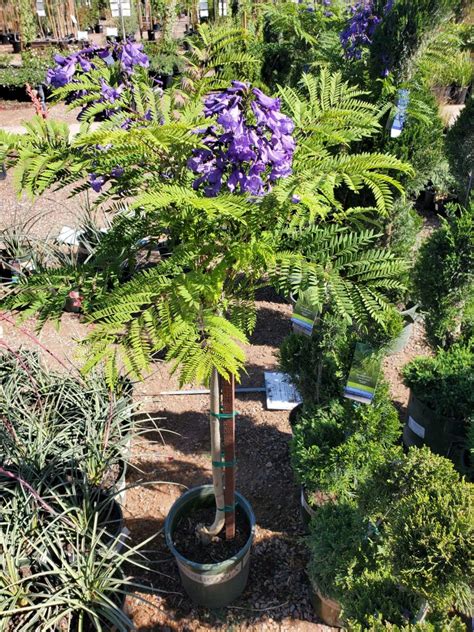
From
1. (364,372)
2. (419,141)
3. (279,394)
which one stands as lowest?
(279,394)

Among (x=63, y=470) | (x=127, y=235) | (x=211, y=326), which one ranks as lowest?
(x=63, y=470)

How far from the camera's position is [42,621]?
6.82 ft

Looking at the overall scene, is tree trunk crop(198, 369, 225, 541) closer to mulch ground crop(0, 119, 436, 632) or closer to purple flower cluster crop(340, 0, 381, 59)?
mulch ground crop(0, 119, 436, 632)

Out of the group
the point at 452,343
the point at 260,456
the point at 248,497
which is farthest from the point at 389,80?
the point at 248,497

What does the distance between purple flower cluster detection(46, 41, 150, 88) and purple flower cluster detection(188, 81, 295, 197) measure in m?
0.56

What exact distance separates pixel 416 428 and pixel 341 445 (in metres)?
0.95

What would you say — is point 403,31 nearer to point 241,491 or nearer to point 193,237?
point 193,237

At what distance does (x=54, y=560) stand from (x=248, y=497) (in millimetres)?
1114

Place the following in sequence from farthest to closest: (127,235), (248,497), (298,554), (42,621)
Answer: (248,497) < (298,554) < (42,621) < (127,235)

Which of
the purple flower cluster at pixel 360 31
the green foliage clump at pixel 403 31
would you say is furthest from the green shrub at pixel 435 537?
the purple flower cluster at pixel 360 31

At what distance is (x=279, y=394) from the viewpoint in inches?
145

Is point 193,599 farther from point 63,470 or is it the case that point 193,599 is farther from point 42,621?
point 63,470

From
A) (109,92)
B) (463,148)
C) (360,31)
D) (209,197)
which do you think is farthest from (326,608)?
(360,31)

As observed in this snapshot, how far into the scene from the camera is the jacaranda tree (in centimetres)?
130
